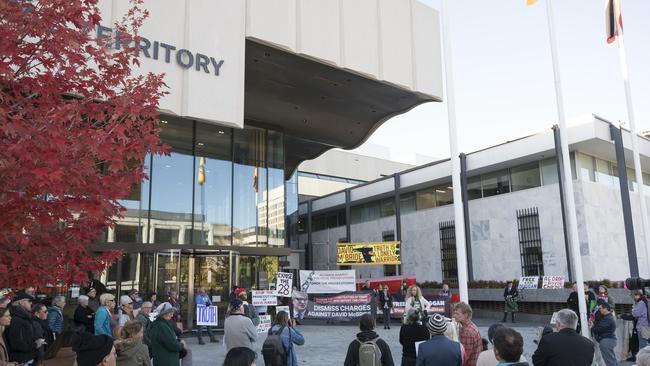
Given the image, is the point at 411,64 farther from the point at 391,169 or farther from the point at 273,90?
the point at 391,169

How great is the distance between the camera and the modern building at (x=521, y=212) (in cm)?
2608

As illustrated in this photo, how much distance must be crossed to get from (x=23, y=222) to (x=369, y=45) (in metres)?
18.0

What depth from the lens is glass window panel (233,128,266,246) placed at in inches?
905

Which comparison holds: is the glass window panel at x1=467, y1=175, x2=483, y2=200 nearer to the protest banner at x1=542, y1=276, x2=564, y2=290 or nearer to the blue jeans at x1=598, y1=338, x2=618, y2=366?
the protest banner at x1=542, y1=276, x2=564, y2=290

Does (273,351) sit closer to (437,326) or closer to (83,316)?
(437,326)

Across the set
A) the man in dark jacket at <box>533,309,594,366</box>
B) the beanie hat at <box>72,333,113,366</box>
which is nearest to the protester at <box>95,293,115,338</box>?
the beanie hat at <box>72,333,113,366</box>

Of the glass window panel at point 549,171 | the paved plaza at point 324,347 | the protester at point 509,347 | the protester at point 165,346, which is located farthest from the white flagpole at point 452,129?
the glass window panel at point 549,171

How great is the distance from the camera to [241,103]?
18.2 m

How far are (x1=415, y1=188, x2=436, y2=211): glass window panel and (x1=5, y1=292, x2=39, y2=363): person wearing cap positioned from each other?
29.3 metres

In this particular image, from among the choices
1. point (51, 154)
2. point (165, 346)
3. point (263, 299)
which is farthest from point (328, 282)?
point (51, 154)

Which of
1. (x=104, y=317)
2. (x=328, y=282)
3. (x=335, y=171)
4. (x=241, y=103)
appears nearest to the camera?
(x=104, y=317)

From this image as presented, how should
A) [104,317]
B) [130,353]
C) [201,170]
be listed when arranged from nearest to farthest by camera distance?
[130,353], [104,317], [201,170]

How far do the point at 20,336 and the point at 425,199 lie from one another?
30.0 m

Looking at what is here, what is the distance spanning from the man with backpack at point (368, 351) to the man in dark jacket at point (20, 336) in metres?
5.83
